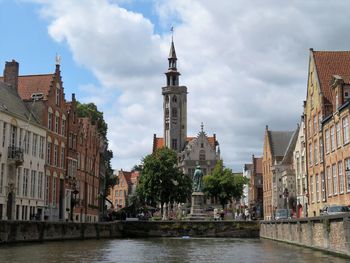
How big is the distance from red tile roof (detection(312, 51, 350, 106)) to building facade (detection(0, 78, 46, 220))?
26.0 metres

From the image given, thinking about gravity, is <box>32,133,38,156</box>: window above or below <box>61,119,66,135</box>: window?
below

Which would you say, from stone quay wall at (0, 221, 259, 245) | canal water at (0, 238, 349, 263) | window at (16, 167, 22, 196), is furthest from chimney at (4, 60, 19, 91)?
canal water at (0, 238, 349, 263)

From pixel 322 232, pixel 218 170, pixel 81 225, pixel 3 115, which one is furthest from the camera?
pixel 218 170

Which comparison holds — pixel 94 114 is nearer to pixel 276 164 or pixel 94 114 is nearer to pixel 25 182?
pixel 276 164

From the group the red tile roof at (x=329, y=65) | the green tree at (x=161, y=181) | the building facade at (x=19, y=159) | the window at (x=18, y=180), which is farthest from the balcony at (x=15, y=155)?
the green tree at (x=161, y=181)

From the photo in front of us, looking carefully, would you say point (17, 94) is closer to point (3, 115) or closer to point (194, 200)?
point (3, 115)

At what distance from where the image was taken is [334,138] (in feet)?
142

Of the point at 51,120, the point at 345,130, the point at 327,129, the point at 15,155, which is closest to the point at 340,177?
the point at 345,130

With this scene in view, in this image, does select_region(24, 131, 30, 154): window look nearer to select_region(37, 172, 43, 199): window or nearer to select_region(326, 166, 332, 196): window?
select_region(37, 172, 43, 199): window

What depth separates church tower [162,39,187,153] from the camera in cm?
11981

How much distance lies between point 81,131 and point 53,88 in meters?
9.94

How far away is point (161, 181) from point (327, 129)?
110ft

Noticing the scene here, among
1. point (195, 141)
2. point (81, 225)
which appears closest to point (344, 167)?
point (81, 225)

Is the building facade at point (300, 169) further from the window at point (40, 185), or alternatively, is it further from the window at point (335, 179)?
the window at point (40, 185)
